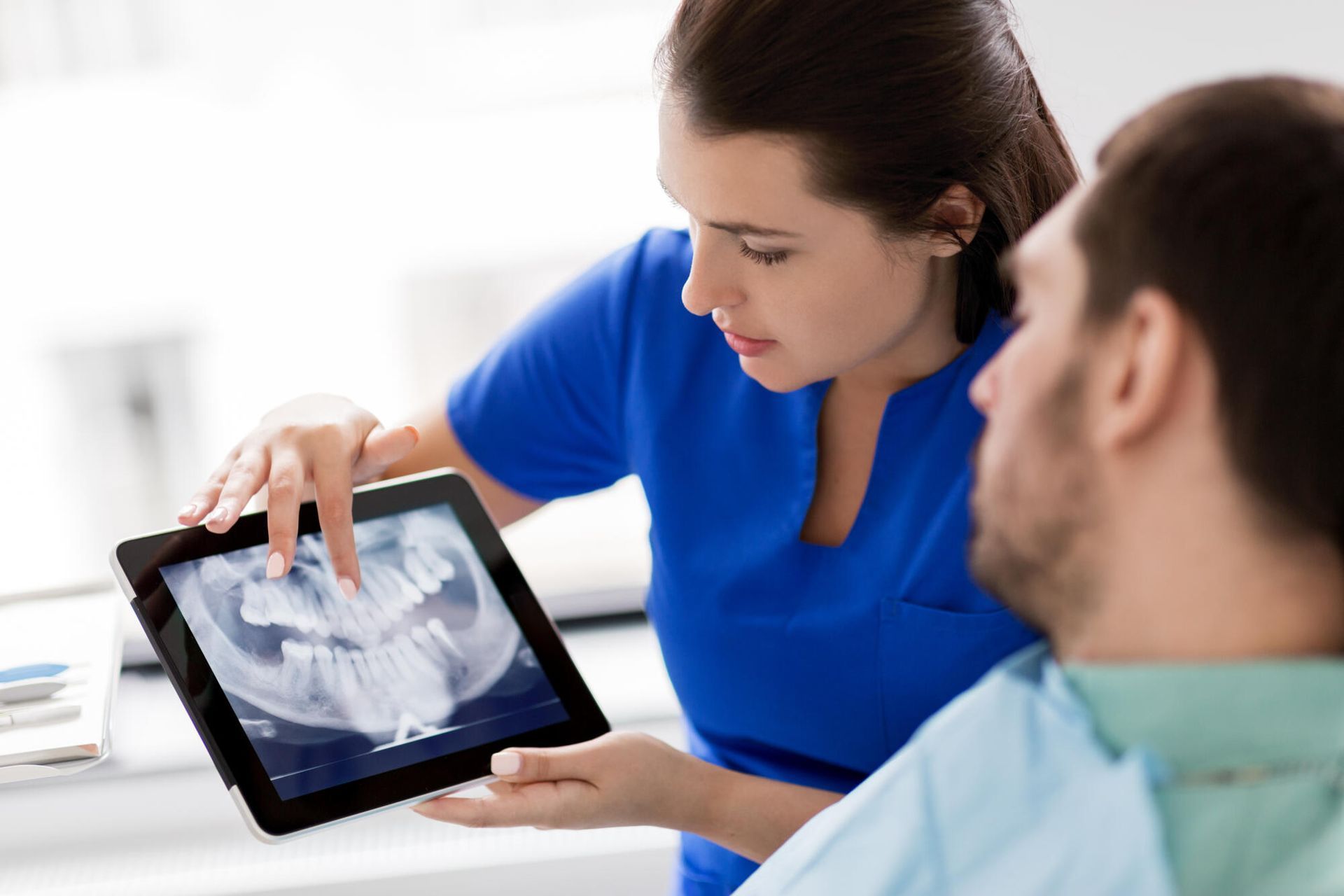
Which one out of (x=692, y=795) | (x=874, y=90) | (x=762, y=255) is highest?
(x=874, y=90)

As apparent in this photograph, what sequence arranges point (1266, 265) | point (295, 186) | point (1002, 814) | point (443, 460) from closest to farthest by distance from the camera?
point (1266, 265) → point (1002, 814) → point (443, 460) → point (295, 186)

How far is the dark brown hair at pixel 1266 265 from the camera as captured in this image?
24.8 inches

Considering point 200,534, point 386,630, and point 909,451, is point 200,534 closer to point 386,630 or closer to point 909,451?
point 386,630

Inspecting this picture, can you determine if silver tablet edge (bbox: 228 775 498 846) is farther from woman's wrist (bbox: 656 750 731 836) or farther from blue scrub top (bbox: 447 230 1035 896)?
blue scrub top (bbox: 447 230 1035 896)

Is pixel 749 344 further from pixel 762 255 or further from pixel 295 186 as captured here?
pixel 295 186

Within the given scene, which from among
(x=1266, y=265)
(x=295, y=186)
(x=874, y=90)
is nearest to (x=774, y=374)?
(x=874, y=90)

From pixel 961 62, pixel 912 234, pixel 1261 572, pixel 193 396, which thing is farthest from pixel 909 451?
pixel 193 396

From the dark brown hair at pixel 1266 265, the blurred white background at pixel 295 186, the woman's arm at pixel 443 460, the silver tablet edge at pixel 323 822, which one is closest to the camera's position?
the dark brown hair at pixel 1266 265

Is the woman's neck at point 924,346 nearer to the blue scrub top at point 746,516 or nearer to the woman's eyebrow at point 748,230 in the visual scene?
the blue scrub top at point 746,516

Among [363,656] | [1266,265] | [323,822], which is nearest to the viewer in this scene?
[1266,265]

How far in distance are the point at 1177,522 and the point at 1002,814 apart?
208 millimetres

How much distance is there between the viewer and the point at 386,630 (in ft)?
3.37

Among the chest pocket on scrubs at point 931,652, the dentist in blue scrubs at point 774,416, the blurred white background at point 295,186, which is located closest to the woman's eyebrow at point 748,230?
the dentist in blue scrubs at point 774,416

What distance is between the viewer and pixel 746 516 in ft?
Result: 3.81
